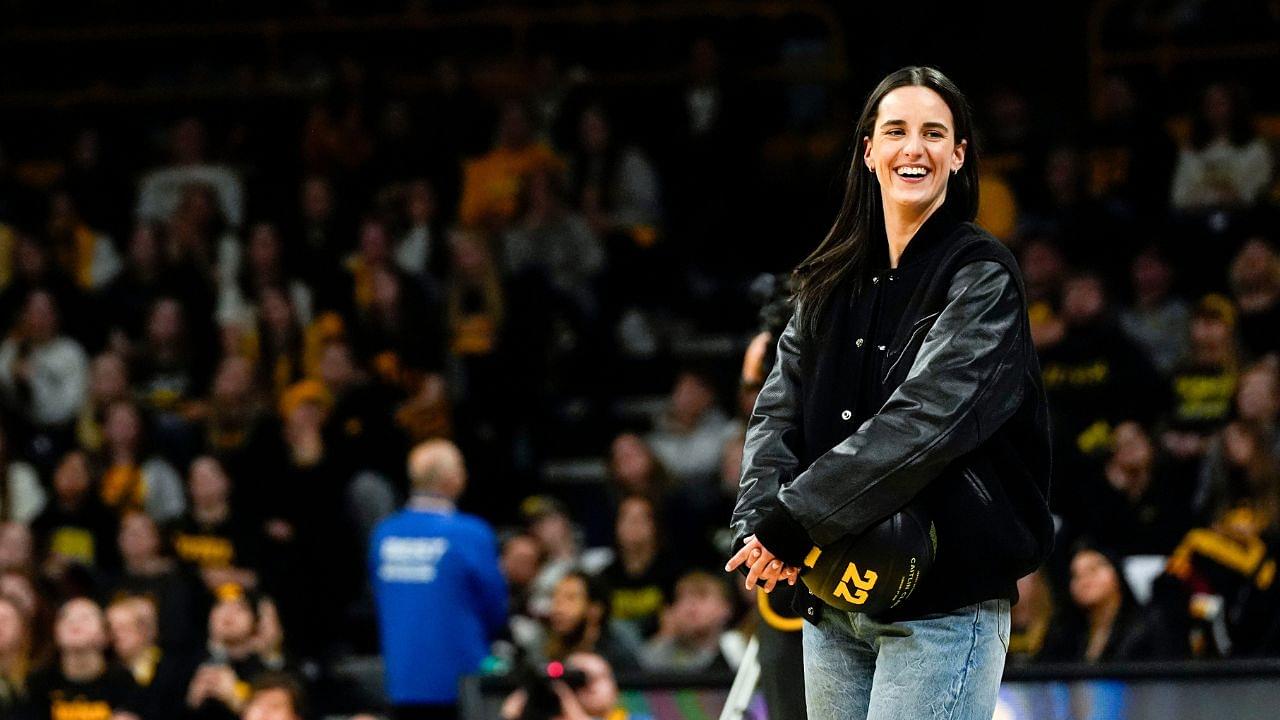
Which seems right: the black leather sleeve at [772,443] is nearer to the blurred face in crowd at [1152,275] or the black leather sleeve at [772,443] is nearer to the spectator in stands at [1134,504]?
the spectator in stands at [1134,504]

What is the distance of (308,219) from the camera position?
11.6 metres

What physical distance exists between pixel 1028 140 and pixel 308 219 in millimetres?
4258

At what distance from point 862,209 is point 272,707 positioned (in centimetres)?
488

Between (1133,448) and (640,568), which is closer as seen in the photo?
(1133,448)

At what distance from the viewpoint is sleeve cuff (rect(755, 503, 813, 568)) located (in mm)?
2996

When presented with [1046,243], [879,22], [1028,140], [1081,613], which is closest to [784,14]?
[879,22]

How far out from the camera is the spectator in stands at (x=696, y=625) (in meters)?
8.14

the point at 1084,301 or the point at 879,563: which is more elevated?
the point at 879,563

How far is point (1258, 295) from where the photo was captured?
9508 millimetres

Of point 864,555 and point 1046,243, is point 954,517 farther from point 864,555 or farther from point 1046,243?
point 1046,243

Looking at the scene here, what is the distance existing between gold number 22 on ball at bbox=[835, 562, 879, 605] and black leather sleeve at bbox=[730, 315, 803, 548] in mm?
152

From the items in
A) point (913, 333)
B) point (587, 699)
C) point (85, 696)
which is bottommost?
point (85, 696)

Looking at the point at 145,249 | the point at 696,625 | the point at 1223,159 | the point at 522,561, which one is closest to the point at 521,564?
the point at 522,561

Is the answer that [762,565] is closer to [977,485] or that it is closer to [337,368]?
[977,485]
